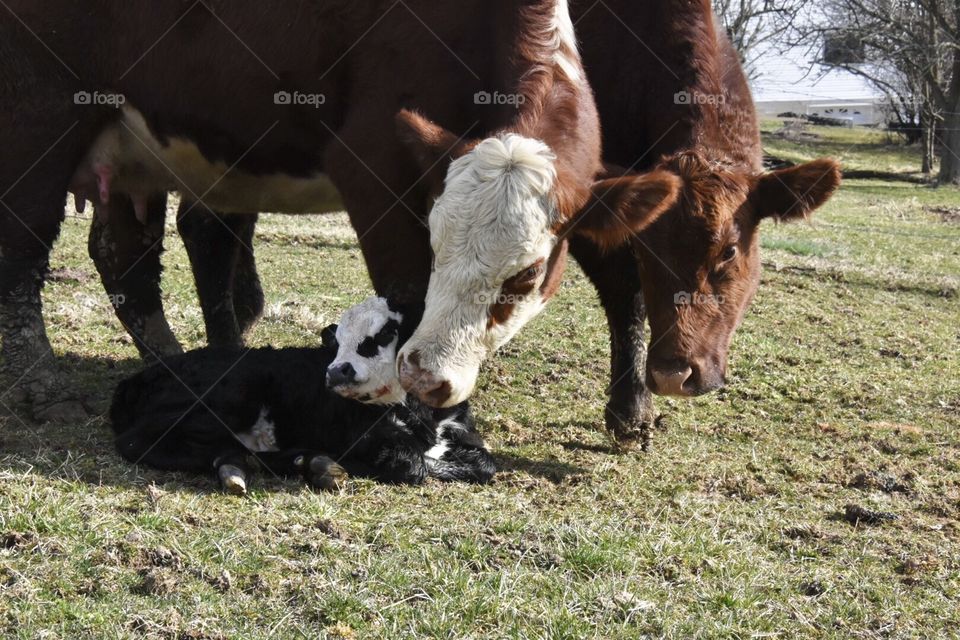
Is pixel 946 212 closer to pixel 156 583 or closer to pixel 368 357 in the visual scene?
pixel 368 357

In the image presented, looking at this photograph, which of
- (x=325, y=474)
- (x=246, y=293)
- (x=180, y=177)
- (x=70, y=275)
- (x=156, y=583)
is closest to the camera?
(x=156, y=583)

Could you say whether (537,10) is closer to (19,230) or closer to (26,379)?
(19,230)

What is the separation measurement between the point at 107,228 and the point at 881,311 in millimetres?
6970

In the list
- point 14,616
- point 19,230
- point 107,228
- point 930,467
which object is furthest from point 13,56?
point 930,467

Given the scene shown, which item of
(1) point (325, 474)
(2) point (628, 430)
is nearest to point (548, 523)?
(1) point (325, 474)

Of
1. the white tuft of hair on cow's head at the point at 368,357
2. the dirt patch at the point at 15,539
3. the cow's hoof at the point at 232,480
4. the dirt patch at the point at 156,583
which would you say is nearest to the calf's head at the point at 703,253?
the white tuft of hair on cow's head at the point at 368,357

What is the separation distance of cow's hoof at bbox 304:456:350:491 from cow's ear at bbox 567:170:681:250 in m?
1.55

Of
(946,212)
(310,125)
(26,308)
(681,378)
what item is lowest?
(946,212)

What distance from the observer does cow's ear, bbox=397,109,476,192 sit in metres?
4.59

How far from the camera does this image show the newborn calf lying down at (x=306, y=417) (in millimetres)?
4867

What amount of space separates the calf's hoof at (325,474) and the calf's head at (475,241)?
637 mm

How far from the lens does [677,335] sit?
5.24 metres

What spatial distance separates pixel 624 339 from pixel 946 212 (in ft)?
55.6

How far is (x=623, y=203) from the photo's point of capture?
15.5 ft
